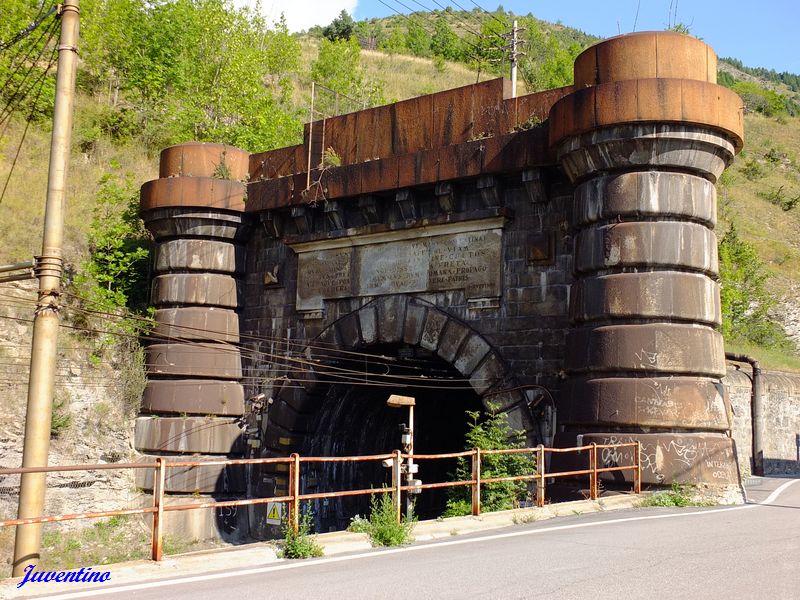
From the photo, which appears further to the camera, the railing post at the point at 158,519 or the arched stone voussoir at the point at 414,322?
the arched stone voussoir at the point at 414,322

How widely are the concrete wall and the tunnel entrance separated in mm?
6971

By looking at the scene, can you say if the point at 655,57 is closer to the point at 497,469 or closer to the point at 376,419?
the point at 497,469

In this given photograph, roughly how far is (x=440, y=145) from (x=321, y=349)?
16.4 feet

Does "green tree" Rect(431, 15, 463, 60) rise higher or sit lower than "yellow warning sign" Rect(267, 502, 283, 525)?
higher

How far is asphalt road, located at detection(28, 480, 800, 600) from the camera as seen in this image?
21.0 feet

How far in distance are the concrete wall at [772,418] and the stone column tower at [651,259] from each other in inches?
376

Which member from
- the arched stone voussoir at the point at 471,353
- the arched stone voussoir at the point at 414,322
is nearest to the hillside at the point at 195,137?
the arched stone voussoir at the point at 414,322

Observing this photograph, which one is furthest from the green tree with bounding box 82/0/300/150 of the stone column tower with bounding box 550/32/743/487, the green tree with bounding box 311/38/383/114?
the stone column tower with bounding box 550/32/743/487

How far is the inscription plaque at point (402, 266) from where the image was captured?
15992 mm

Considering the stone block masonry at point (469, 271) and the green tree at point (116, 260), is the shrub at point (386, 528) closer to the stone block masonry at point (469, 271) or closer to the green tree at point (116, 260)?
the stone block masonry at point (469, 271)

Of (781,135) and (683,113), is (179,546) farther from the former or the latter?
(781,135)

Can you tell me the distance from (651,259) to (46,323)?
8.96 meters

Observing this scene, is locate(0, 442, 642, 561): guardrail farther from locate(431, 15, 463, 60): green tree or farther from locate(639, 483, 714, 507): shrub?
locate(431, 15, 463, 60): green tree

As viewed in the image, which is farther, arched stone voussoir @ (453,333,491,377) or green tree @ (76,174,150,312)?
green tree @ (76,174,150,312)
